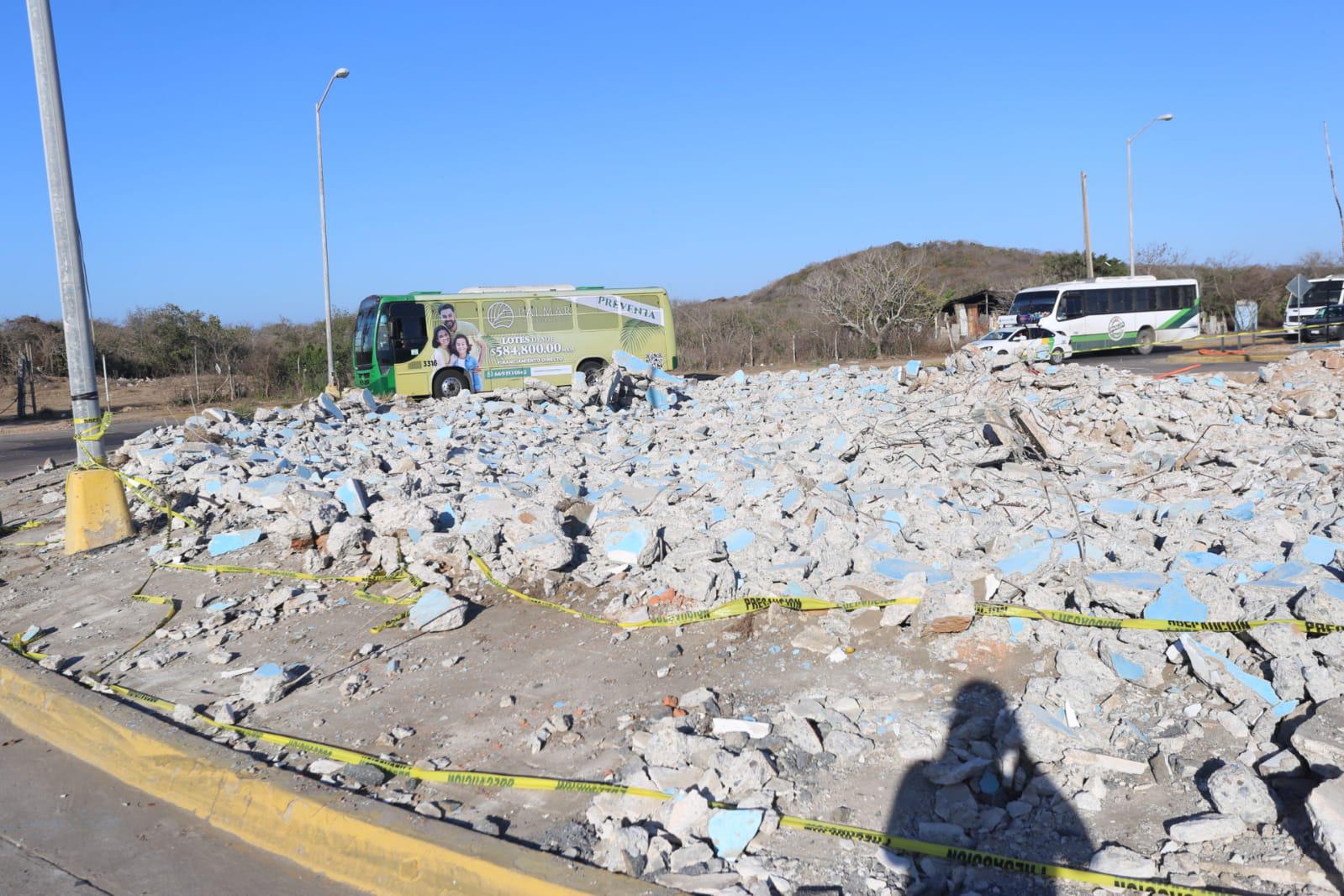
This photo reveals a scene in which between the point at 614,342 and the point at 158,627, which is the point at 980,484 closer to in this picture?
the point at 158,627

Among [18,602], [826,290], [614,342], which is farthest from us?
[826,290]

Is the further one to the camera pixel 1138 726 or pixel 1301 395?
pixel 1301 395

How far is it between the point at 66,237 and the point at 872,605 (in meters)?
7.10

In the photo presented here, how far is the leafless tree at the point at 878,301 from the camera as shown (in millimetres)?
40281

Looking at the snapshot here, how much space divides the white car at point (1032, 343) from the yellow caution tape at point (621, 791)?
26.3 metres

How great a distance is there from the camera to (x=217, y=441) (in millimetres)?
10859

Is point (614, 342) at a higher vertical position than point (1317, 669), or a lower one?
higher

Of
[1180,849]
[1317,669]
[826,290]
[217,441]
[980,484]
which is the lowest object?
[1180,849]

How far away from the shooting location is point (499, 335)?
21484mm

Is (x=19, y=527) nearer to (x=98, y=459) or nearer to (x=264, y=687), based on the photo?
(x=98, y=459)

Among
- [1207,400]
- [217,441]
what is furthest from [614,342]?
[1207,400]

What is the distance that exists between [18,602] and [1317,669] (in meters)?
7.76

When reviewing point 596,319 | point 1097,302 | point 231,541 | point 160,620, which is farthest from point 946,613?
point 1097,302

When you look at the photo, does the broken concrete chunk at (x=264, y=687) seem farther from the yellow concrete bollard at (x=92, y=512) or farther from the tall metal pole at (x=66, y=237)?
the tall metal pole at (x=66, y=237)
